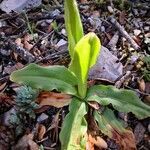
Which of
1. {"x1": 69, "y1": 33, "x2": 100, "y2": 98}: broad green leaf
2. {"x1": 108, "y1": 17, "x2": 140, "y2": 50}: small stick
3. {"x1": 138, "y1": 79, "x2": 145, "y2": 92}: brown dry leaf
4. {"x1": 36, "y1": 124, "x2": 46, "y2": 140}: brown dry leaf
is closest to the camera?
{"x1": 69, "y1": 33, "x2": 100, "y2": 98}: broad green leaf

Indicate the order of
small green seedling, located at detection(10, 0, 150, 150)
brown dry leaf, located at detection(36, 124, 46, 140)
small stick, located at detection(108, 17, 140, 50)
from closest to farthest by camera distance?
small green seedling, located at detection(10, 0, 150, 150)
brown dry leaf, located at detection(36, 124, 46, 140)
small stick, located at detection(108, 17, 140, 50)

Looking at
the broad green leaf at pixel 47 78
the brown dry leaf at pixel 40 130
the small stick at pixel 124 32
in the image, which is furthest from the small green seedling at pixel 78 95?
the small stick at pixel 124 32

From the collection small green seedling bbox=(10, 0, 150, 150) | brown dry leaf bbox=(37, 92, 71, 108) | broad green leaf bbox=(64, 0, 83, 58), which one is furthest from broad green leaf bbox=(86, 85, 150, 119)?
broad green leaf bbox=(64, 0, 83, 58)

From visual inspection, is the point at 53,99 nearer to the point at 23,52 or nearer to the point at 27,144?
the point at 27,144

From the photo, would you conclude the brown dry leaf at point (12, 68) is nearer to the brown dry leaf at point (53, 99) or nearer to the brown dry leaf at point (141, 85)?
the brown dry leaf at point (53, 99)

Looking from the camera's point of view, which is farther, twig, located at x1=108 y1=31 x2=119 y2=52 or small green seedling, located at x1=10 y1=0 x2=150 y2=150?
twig, located at x1=108 y1=31 x2=119 y2=52

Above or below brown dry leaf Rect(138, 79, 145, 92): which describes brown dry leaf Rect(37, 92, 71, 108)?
above

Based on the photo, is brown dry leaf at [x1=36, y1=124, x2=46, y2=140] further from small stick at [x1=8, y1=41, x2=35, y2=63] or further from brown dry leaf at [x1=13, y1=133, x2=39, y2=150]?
small stick at [x1=8, y1=41, x2=35, y2=63]
